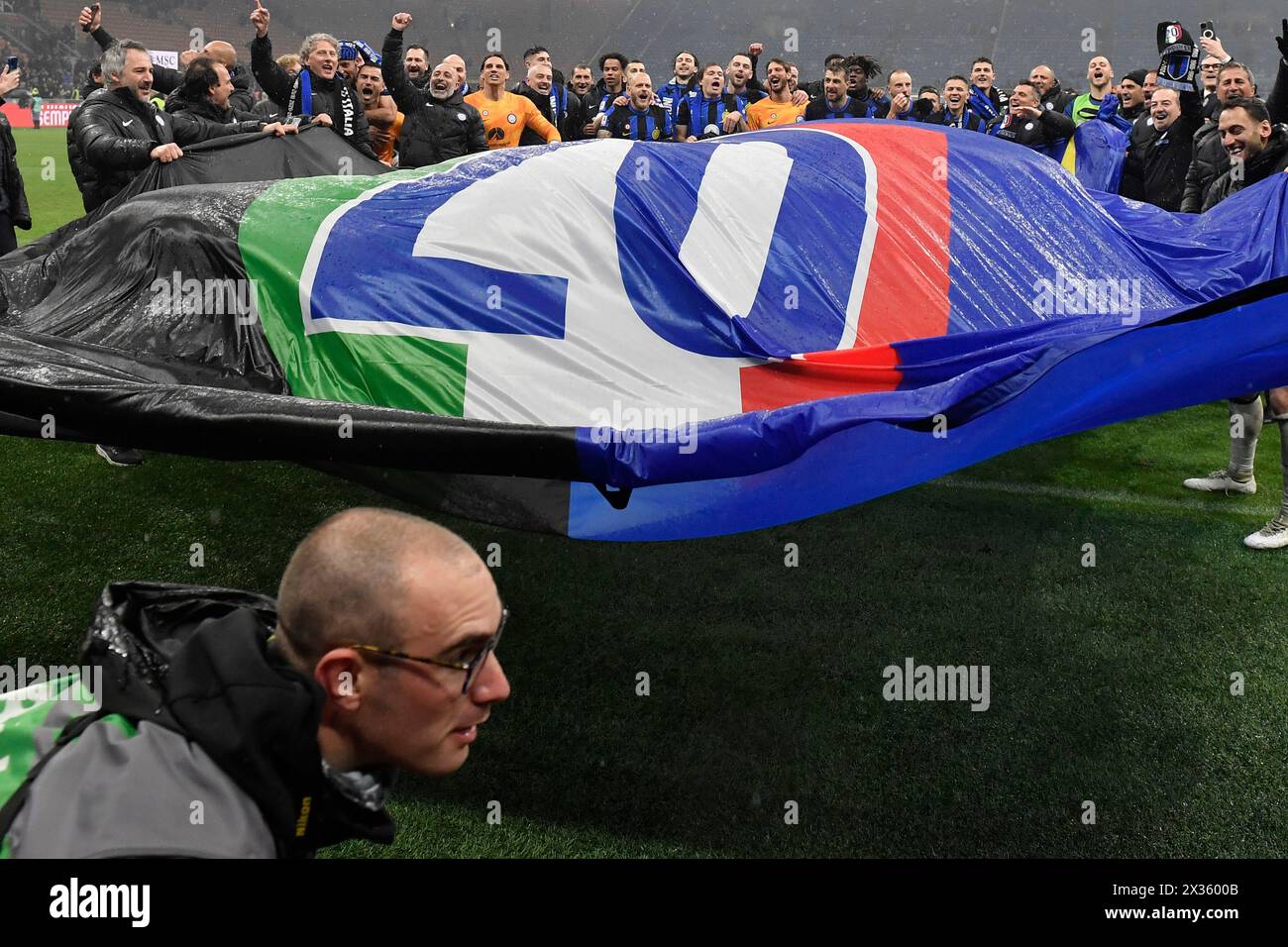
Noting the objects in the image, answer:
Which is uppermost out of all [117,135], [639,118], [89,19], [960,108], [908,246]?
[89,19]

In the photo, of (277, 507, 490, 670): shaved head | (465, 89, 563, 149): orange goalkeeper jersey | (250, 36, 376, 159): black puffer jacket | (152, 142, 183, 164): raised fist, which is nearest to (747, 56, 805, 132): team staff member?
(465, 89, 563, 149): orange goalkeeper jersey

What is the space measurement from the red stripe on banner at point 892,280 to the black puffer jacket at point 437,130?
3818 millimetres

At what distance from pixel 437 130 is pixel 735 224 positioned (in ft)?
15.0

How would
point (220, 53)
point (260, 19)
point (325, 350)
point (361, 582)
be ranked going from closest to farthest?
point (361, 582) → point (325, 350) → point (260, 19) → point (220, 53)

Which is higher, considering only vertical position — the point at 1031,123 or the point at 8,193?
the point at 1031,123

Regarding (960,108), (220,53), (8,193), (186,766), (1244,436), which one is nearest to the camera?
(186,766)

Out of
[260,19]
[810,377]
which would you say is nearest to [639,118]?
[260,19]

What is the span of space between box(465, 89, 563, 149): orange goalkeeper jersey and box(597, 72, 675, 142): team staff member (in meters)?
0.84

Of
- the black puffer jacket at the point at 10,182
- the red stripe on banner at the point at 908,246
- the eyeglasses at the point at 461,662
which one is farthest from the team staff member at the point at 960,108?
the eyeglasses at the point at 461,662

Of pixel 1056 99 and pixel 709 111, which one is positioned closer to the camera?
pixel 709 111

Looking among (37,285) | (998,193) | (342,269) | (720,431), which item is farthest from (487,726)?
(998,193)

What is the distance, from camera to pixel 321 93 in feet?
23.3

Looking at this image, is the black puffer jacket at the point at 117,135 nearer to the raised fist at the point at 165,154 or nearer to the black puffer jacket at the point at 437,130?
the raised fist at the point at 165,154

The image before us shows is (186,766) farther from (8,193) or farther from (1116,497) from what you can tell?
(8,193)
